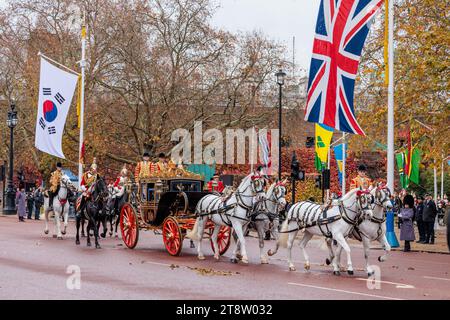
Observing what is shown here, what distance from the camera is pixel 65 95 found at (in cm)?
2978

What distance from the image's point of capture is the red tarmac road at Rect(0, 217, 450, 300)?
41.4 feet

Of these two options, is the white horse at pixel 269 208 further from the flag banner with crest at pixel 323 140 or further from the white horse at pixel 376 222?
the flag banner with crest at pixel 323 140

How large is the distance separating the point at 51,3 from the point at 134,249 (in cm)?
3056

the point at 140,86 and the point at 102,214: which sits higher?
the point at 140,86

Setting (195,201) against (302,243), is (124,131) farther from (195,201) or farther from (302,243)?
(302,243)

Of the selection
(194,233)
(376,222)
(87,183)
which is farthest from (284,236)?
(87,183)

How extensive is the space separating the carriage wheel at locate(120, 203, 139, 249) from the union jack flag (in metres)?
5.39

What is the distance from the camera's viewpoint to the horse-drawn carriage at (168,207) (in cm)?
1958

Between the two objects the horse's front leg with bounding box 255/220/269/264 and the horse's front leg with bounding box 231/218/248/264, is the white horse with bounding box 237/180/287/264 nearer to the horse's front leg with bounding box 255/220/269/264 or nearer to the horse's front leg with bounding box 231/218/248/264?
the horse's front leg with bounding box 255/220/269/264

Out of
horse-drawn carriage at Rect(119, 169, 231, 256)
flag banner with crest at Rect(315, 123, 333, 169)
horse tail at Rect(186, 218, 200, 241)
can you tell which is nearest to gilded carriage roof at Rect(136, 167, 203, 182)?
horse-drawn carriage at Rect(119, 169, 231, 256)

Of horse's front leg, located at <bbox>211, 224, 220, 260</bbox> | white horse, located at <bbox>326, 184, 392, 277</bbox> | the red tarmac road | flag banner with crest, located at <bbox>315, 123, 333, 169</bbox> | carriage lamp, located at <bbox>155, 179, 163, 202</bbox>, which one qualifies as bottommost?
the red tarmac road

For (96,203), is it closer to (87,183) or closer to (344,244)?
(87,183)
